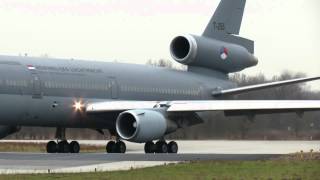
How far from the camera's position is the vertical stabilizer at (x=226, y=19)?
135 ft

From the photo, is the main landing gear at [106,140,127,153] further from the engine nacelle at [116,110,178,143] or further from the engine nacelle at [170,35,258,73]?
the engine nacelle at [170,35,258,73]

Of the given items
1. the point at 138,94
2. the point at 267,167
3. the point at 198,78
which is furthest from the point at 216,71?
the point at 267,167

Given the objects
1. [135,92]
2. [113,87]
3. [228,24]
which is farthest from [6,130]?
[228,24]

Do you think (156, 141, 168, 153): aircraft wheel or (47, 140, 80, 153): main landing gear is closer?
(156, 141, 168, 153): aircraft wheel

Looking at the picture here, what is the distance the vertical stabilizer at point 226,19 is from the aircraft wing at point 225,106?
7796mm

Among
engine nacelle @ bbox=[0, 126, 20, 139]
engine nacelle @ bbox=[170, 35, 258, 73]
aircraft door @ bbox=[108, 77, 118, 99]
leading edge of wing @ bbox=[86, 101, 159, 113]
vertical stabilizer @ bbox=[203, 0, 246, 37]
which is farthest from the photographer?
vertical stabilizer @ bbox=[203, 0, 246, 37]

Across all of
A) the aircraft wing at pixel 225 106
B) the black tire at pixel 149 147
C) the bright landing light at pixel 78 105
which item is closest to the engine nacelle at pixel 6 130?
the bright landing light at pixel 78 105

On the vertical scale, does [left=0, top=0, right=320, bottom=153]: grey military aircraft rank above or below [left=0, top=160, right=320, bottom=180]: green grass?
above

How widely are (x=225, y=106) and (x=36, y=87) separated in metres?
7.51

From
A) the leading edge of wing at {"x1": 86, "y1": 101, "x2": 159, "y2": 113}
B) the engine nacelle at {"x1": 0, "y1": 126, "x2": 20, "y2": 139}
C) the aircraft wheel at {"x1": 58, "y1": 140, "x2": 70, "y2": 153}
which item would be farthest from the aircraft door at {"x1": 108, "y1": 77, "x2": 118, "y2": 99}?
the engine nacelle at {"x1": 0, "y1": 126, "x2": 20, "y2": 139}

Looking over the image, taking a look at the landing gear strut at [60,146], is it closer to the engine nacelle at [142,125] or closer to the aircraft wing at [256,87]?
the engine nacelle at [142,125]

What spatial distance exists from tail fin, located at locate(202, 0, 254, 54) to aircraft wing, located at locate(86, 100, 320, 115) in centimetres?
774

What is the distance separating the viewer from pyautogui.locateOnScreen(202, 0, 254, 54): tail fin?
135 ft

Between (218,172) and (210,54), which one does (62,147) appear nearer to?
(210,54)
